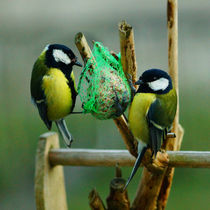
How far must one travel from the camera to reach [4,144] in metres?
2.91

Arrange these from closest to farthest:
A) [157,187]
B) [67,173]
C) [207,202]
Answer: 1. [157,187]
2. [207,202]
3. [67,173]

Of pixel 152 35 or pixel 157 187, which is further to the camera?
pixel 152 35

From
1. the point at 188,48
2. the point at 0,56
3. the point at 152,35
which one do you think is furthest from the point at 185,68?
the point at 0,56

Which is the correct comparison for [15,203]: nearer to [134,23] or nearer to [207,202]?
[207,202]

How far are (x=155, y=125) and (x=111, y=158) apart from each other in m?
0.32

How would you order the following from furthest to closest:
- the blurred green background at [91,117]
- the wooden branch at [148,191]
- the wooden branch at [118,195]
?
the blurred green background at [91,117] → the wooden branch at [148,191] → the wooden branch at [118,195]

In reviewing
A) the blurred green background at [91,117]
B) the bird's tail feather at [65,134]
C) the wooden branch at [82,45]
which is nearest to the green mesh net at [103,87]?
the wooden branch at [82,45]

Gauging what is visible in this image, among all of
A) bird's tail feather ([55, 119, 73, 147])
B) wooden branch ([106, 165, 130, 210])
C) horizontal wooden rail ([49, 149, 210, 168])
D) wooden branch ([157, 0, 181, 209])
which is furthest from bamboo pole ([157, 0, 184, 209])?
bird's tail feather ([55, 119, 73, 147])

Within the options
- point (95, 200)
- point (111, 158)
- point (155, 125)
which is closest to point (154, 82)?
point (155, 125)

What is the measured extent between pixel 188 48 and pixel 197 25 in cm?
20

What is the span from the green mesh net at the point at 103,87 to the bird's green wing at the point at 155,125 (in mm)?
87

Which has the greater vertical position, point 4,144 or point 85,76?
point 85,76

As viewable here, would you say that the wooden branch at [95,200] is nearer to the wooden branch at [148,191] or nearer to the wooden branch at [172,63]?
the wooden branch at [148,191]

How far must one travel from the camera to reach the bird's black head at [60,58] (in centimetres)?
121
